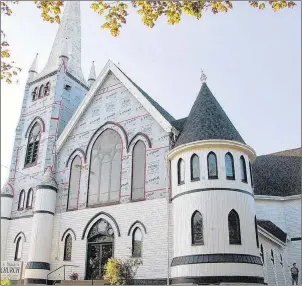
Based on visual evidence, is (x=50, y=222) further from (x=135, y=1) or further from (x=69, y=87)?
(x=135, y=1)

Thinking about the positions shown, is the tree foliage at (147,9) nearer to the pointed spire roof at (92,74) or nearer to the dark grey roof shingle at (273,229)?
the dark grey roof shingle at (273,229)

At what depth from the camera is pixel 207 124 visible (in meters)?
20.8

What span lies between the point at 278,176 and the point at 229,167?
11663mm

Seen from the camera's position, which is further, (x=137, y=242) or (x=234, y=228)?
(x=137, y=242)

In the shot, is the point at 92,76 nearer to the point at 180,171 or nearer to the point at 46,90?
the point at 46,90

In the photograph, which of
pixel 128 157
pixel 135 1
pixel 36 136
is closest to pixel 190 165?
pixel 128 157

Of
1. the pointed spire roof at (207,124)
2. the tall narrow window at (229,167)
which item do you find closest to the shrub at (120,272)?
the tall narrow window at (229,167)

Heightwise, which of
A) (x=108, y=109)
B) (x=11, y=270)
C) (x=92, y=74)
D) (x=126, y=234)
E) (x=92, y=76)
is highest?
(x=92, y=74)

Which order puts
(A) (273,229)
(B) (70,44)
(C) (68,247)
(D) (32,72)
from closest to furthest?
1. (C) (68,247)
2. (A) (273,229)
3. (D) (32,72)
4. (B) (70,44)

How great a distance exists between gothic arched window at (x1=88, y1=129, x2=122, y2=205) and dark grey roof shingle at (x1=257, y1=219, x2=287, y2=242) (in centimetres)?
986

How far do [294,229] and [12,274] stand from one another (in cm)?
1908

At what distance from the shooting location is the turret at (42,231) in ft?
77.7

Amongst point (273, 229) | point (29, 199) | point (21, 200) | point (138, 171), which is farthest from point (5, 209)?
point (273, 229)

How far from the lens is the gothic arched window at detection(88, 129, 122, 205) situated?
78.5 ft
